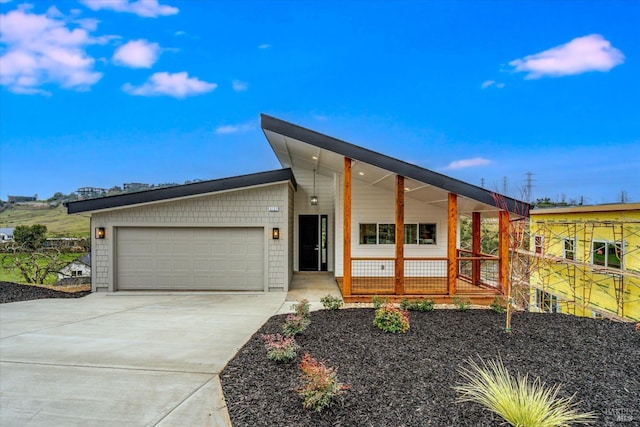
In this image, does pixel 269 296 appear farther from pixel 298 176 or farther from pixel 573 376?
pixel 573 376

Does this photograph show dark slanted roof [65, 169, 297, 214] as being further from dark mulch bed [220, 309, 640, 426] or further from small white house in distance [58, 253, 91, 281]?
dark mulch bed [220, 309, 640, 426]

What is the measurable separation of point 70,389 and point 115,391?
20.8 inches

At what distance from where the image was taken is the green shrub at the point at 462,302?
706cm

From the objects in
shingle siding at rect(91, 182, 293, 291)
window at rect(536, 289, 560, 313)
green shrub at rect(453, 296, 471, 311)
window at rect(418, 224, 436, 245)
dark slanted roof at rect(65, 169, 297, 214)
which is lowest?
window at rect(536, 289, 560, 313)

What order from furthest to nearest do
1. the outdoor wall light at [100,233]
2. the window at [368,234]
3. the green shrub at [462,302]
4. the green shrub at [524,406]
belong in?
the window at [368,234] → the outdoor wall light at [100,233] → the green shrub at [462,302] → the green shrub at [524,406]

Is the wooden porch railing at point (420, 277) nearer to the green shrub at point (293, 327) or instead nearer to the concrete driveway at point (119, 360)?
the concrete driveway at point (119, 360)

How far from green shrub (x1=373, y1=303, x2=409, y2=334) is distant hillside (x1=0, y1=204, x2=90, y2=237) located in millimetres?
17234

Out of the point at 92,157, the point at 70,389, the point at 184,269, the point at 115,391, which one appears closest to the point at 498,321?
the point at 115,391

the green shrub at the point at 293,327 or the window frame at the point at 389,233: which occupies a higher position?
the window frame at the point at 389,233

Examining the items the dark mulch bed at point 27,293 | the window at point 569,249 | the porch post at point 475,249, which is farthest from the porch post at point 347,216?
the window at point 569,249

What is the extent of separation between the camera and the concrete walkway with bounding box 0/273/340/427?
3219 mm

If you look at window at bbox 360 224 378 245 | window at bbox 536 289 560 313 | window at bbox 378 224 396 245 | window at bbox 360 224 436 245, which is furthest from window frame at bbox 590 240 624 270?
window at bbox 360 224 378 245

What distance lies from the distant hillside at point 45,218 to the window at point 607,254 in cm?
2194

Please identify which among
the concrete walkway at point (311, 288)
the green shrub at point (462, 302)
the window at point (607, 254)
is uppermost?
the window at point (607, 254)
